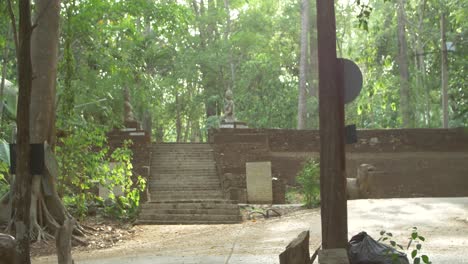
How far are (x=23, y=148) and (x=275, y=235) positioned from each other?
710cm

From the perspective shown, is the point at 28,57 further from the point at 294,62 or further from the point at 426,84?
the point at 294,62

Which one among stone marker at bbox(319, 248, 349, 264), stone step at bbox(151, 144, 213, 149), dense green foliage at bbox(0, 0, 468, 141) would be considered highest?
dense green foliage at bbox(0, 0, 468, 141)

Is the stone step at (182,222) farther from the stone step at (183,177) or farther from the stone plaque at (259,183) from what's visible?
the stone step at (183,177)

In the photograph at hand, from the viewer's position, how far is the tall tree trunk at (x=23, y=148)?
666 cm

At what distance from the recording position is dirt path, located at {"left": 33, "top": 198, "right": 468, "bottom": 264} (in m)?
10.1

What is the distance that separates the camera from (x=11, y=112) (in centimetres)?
1406

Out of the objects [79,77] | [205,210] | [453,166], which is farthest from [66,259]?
[453,166]

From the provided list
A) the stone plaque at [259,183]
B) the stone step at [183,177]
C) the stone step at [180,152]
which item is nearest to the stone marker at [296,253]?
the stone plaque at [259,183]

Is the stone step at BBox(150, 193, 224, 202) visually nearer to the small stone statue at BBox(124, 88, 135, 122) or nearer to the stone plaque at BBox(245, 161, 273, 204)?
the stone plaque at BBox(245, 161, 273, 204)

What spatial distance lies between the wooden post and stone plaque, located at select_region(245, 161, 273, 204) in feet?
42.0

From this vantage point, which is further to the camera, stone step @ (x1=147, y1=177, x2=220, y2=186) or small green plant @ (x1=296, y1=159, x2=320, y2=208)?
stone step @ (x1=147, y1=177, x2=220, y2=186)

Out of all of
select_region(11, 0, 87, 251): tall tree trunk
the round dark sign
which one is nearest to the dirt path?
select_region(11, 0, 87, 251): tall tree trunk

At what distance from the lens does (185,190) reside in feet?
64.7

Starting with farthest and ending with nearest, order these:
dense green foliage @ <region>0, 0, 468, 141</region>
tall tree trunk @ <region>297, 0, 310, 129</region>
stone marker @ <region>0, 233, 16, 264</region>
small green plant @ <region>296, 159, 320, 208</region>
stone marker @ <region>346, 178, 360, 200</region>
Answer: tall tree trunk @ <region>297, 0, 310, 129</region>, dense green foliage @ <region>0, 0, 468, 141</region>, stone marker @ <region>346, 178, 360, 200</region>, small green plant @ <region>296, 159, 320, 208</region>, stone marker @ <region>0, 233, 16, 264</region>
